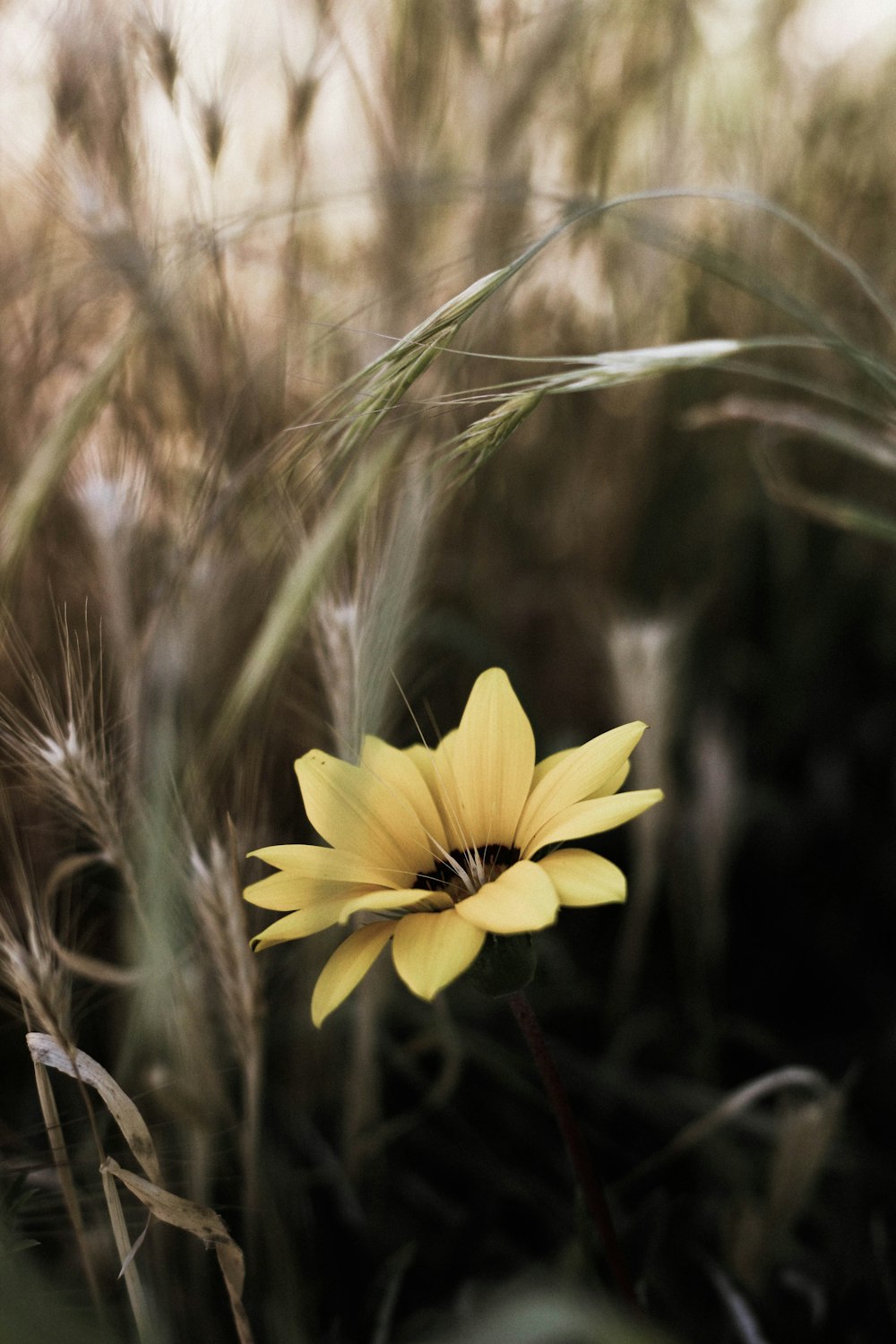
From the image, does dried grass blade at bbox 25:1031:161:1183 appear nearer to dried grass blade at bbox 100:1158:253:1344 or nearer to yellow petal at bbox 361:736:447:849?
dried grass blade at bbox 100:1158:253:1344

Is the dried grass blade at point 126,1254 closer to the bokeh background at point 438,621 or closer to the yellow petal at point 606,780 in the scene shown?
the bokeh background at point 438,621

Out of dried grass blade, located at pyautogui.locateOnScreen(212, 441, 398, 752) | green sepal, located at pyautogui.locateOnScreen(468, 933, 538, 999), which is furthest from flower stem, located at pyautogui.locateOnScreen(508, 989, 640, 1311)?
Result: dried grass blade, located at pyautogui.locateOnScreen(212, 441, 398, 752)

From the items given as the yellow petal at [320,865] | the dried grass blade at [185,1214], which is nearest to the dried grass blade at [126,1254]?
the dried grass blade at [185,1214]

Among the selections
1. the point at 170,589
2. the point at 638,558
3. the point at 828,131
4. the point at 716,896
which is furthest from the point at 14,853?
the point at 828,131

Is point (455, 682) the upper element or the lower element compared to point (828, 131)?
lower

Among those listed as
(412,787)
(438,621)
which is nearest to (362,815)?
(412,787)

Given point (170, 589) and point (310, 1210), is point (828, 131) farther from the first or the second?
point (310, 1210)

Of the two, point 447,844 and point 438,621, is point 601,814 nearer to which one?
point 447,844
